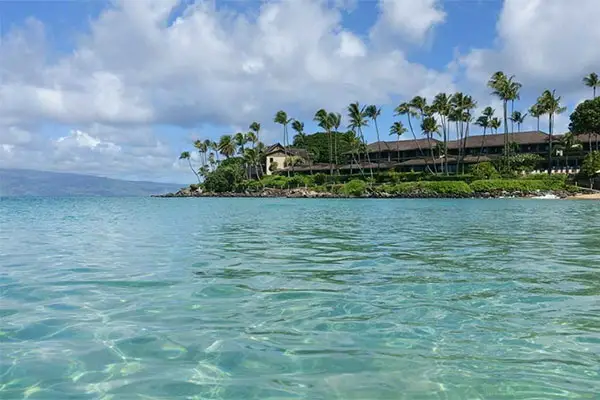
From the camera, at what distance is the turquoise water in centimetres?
476

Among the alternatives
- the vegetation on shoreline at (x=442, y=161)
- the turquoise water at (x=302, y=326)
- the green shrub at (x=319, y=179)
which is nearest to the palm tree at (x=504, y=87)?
the vegetation on shoreline at (x=442, y=161)

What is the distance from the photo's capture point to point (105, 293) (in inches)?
343

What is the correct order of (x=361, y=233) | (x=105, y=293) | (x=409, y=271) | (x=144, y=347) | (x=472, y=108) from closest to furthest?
(x=144, y=347) < (x=105, y=293) < (x=409, y=271) < (x=361, y=233) < (x=472, y=108)

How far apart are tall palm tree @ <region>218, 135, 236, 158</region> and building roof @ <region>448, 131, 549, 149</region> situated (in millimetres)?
52063

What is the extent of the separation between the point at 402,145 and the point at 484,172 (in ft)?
89.0

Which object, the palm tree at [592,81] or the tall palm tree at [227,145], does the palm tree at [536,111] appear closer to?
the palm tree at [592,81]

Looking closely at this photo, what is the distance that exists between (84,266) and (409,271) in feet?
24.4

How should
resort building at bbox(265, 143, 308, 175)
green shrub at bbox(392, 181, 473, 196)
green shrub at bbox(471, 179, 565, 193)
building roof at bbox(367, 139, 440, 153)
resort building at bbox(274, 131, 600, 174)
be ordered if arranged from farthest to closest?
resort building at bbox(265, 143, 308, 175) → building roof at bbox(367, 139, 440, 153) → resort building at bbox(274, 131, 600, 174) → green shrub at bbox(392, 181, 473, 196) → green shrub at bbox(471, 179, 565, 193)

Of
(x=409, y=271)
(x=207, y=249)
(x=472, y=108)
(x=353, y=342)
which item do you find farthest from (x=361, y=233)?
(x=472, y=108)

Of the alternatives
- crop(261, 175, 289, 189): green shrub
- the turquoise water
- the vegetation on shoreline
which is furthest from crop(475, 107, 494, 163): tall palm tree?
the turquoise water

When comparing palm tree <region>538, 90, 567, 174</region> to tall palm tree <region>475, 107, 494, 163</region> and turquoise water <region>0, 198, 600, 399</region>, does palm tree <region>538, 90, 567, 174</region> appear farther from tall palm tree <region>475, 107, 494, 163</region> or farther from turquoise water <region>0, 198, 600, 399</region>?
turquoise water <region>0, 198, 600, 399</region>

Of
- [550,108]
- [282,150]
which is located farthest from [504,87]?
[282,150]

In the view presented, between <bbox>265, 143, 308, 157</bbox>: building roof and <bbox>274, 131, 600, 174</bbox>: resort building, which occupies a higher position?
<bbox>265, 143, 308, 157</bbox>: building roof

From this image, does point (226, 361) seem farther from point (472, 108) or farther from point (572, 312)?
Answer: point (472, 108)
